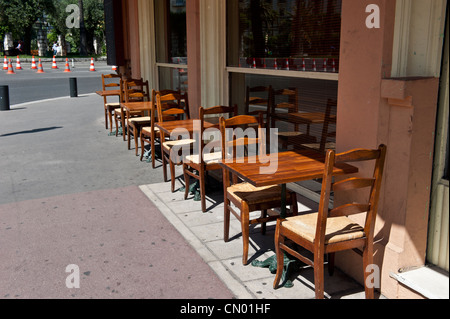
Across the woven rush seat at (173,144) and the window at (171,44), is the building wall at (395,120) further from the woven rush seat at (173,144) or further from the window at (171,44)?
the window at (171,44)

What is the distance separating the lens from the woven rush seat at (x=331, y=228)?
296 centimetres

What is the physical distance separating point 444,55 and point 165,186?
377cm

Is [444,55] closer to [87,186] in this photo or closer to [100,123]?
[87,186]

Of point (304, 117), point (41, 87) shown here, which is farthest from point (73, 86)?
point (304, 117)

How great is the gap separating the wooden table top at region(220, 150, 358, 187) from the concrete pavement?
80 centimetres

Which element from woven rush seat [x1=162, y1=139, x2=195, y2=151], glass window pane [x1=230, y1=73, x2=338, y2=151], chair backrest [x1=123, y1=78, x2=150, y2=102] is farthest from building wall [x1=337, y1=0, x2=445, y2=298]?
chair backrest [x1=123, y1=78, x2=150, y2=102]

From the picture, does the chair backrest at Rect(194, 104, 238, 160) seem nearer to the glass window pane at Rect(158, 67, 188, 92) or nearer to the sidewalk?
the sidewalk

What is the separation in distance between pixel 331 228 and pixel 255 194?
859 mm

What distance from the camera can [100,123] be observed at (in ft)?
34.5

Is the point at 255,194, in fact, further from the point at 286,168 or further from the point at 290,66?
the point at 290,66

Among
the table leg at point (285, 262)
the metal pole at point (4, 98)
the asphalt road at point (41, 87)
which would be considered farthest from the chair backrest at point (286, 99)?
the asphalt road at point (41, 87)

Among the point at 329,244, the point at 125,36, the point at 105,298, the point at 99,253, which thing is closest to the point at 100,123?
the point at 125,36

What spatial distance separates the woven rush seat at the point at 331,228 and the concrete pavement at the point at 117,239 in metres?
0.48
